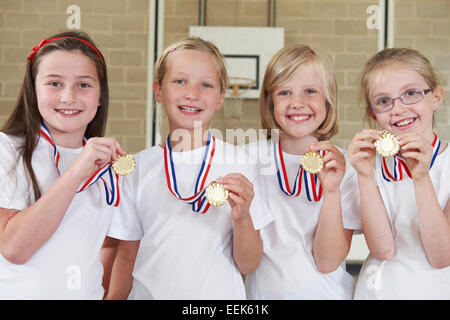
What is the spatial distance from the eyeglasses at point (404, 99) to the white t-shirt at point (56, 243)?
0.85 metres

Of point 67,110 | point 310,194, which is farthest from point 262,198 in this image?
A: point 67,110

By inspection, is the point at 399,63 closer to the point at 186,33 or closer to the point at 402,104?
the point at 402,104

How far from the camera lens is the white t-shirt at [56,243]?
114 cm

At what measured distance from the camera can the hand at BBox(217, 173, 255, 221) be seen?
1123mm

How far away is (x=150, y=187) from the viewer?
1316 millimetres

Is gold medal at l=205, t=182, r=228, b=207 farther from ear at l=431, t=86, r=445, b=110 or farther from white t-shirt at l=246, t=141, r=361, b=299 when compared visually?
ear at l=431, t=86, r=445, b=110

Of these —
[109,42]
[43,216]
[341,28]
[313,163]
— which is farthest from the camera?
[341,28]

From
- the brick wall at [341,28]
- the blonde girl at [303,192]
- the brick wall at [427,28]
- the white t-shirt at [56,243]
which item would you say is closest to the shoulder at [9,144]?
the white t-shirt at [56,243]

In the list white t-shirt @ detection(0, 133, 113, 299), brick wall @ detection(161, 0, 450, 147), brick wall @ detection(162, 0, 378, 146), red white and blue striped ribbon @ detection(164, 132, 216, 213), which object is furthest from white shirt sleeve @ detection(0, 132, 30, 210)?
brick wall @ detection(162, 0, 378, 146)

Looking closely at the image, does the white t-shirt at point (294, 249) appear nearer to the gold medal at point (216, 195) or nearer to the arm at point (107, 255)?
the gold medal at point (216, 195)

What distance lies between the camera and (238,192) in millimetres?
1124

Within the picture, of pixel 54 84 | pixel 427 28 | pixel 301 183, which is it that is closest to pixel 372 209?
pixel 301 183

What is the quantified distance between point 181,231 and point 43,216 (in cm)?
37
